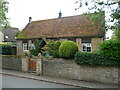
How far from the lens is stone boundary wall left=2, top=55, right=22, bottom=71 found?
17188 millimetres

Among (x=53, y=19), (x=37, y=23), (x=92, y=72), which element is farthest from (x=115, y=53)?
(x=37, y=23)

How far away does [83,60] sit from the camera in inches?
485

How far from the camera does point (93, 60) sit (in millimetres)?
11852

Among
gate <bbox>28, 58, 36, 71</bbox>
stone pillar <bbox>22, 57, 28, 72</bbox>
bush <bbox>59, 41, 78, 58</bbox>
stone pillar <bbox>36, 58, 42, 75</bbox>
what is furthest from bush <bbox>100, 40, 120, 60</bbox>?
stone pillar <bbox>22, 57, 28, 72</bbox>

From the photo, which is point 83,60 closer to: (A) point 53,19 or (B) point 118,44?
(B) point 118,44

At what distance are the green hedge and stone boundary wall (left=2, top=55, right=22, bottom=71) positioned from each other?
801 cm

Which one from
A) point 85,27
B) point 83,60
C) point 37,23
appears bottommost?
point 83,60

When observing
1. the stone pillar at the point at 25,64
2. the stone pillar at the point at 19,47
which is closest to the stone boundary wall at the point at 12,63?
the stone pillar at the point at 25,64

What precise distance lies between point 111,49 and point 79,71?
3.65m

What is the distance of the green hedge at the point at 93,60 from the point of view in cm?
1120

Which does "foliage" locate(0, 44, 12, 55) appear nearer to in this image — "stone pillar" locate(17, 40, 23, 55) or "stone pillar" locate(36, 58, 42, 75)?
"stone pillar" locate(17, 40, 23, 55)

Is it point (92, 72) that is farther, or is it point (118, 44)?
point (92, 72)

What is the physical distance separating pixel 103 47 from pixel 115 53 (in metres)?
1.07

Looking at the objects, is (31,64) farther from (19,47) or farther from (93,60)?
(19,47)
